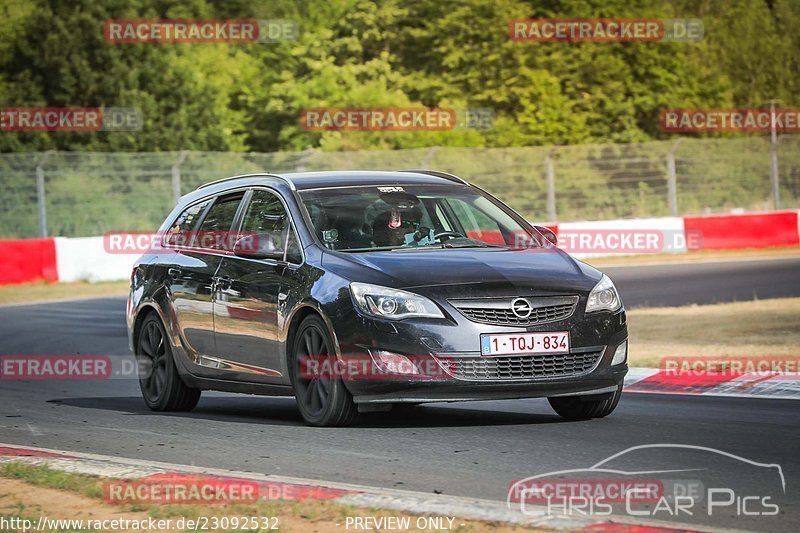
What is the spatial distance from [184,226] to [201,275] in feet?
3.67

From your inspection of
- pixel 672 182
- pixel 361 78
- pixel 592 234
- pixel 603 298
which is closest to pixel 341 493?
pixel 603 298

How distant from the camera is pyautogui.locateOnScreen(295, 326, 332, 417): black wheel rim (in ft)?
31.0

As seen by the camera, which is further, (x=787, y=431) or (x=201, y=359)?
(x=201, y=359)

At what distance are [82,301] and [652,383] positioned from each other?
15269 millimetres

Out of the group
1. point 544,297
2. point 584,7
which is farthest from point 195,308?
point 584,7

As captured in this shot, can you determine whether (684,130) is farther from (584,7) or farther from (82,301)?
(82,301)

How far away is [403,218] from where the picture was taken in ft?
33.8

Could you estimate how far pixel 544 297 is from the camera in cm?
920

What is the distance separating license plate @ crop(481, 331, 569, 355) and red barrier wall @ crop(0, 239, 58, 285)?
22.0 metres

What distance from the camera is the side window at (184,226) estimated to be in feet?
38.8

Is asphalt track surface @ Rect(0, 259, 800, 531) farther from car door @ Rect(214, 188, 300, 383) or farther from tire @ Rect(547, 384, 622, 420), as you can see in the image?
car door @ Rect(214, 188, 300, 383)

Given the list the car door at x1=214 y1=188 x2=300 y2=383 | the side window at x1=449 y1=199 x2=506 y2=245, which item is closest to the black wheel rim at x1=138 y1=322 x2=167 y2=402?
the car door at x1=214 y1=188 x2=300 y2=383

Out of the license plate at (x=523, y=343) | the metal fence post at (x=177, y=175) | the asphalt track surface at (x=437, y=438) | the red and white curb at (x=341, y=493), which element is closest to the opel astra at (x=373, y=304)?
the license plate at (x=523, y=343)

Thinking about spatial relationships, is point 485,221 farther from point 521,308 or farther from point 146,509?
point 146,509
